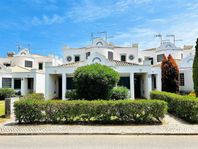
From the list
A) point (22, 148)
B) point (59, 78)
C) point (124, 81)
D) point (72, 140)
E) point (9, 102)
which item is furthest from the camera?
point (59, 78)

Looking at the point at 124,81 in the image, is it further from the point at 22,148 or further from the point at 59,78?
the point at 22,148

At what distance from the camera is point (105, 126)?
37.3ft

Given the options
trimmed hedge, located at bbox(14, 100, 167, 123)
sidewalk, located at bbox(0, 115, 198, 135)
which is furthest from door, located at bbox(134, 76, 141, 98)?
sidewalk, located at bbox(0, 115, 198, 135)

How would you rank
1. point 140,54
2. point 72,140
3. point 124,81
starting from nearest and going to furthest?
1. point 72,140
2. point 124,81
3. point 140,54

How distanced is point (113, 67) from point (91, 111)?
1551cm

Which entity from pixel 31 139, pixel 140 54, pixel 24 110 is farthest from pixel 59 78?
pixel 31 139

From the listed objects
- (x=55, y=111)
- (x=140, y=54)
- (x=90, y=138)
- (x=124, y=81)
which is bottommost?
(x=90, y=138)

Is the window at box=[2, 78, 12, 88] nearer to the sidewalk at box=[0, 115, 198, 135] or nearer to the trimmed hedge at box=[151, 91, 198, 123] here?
the sidewalk at box=[0, 115, 198, 135]

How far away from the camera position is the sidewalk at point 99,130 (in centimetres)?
1002

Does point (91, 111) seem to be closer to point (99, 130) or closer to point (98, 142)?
point (99, 130)

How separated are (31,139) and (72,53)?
106ft

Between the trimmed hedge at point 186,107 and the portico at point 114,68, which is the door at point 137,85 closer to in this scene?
the portico at point 114,68

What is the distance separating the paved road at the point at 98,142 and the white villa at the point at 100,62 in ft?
57.1

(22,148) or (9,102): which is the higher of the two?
(9,102)
